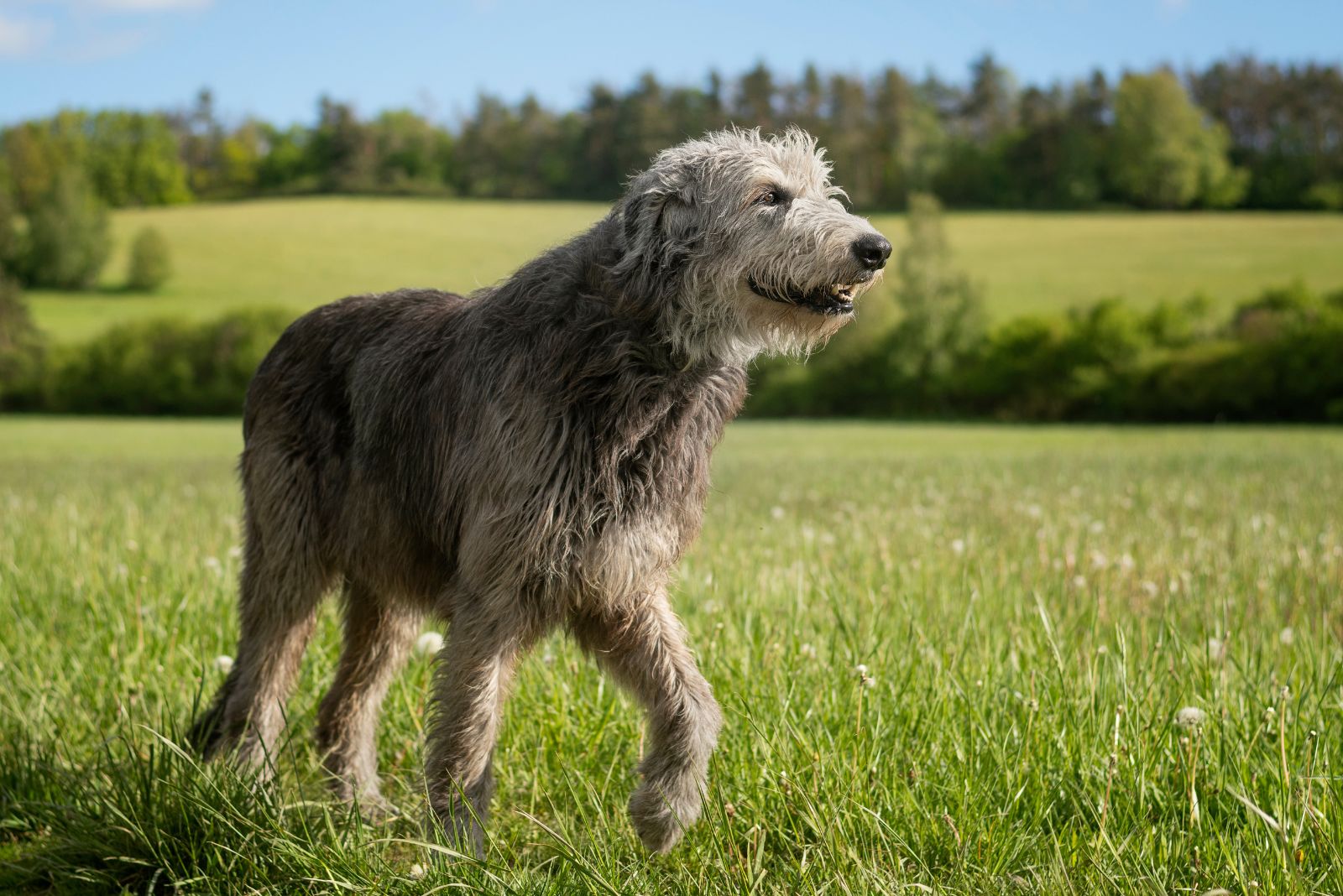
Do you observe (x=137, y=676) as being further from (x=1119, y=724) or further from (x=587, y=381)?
(x=1119, y=724)

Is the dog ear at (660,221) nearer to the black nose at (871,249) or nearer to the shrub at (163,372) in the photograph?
the black nose at (871,249)

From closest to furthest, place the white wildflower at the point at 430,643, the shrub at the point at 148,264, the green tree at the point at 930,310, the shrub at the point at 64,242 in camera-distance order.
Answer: the white wildflower at the point at 430,643 → the green tree at the point at 930,310 → the shrub at the point at 148,264 → the shrub at the point at 64,242

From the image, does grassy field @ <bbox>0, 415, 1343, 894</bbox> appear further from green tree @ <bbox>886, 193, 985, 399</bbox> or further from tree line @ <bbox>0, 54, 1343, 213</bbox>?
tree line @ <bbox>0, 54, 1343, 213</bbox>

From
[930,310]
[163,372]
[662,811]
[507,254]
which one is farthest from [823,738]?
[507,254]

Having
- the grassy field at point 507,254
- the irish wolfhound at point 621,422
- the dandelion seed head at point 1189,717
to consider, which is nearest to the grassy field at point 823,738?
the dandelion seed head at point 1189,717

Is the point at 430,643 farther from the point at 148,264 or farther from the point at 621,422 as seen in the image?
the point at 148,264

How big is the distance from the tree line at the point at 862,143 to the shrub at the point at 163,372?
27591 mm

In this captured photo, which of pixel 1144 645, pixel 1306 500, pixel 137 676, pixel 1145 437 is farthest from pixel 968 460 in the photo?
pixel 137 676

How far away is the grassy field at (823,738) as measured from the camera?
10.4 ft

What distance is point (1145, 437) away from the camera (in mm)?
29688

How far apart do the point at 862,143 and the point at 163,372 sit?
57.6 meters

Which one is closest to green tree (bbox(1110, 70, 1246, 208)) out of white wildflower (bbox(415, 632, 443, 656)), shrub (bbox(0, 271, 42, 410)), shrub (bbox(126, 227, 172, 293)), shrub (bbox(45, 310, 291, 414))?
shrub (bbox(45, 310, 291, 414))

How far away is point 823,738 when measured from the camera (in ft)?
12.7

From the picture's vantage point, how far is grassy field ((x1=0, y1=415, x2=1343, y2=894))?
10.4 feet
